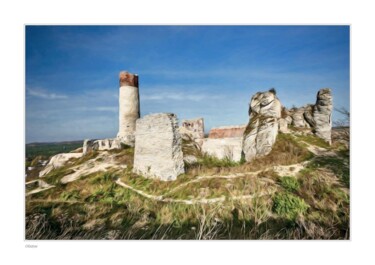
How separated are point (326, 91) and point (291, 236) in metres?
7.43

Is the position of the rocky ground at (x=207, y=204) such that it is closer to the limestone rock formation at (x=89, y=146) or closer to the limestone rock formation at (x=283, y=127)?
the limestone rock formation at (x=283, y=127)

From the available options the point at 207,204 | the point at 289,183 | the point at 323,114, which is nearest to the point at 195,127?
the point at 323,114

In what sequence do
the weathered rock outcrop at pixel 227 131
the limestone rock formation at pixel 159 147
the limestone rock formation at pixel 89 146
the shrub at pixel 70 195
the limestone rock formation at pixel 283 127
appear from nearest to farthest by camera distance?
the shrub at pixel 70 195 → the limestone rock formation at pixel 159 147 → the limestone rock formation at pixel 283 127 → the limestone rock formation at pixel 89 146 → the weathered rock outcrop at pixel 227 131

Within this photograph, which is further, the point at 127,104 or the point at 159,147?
the point at 127,104

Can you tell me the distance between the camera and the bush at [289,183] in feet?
20.7

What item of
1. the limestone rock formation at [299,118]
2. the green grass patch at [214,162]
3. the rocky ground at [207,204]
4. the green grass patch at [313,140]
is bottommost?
the rocky ground at [207,204]

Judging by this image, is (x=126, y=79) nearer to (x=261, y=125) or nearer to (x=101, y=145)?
(x=101, y=145)

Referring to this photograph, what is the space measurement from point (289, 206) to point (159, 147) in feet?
13.3

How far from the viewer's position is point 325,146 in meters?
8.84

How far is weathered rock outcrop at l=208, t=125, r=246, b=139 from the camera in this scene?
11402mm

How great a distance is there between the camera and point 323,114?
1089 cm

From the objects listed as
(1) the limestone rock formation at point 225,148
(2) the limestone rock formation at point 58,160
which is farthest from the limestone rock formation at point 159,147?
(2) the limestone rock formation at point 58,160
